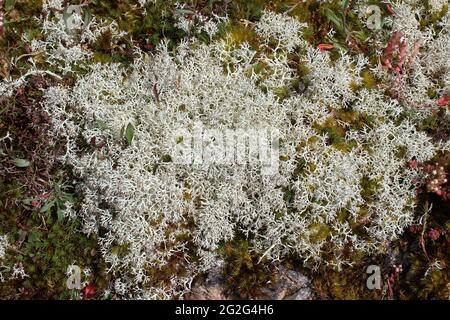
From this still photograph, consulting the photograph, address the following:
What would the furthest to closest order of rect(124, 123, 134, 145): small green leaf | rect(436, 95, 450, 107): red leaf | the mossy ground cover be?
rect(436, 95, 450, 107): red leaf, the mossy ground cover, rect(124, 123, 134, 145): small green leaf

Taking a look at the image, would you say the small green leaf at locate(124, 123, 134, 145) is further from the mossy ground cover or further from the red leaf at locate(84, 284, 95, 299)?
the red leaf at locate(84, 284, 95, 299)

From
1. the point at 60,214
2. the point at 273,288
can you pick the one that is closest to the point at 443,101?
the point at 273,288

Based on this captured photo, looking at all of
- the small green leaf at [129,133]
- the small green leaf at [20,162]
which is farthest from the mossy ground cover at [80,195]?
the small green leaf at [129,133]

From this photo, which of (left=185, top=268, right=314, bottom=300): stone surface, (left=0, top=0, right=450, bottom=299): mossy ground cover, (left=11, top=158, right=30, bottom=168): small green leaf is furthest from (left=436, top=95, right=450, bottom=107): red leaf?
(left=11, top=158, right=30, bottom=168): small green leaf

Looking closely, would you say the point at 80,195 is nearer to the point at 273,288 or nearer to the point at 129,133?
the point at 129,133

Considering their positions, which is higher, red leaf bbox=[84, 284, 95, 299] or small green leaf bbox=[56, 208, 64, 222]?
small green leaf bbox=[56, 208, 64, 222]

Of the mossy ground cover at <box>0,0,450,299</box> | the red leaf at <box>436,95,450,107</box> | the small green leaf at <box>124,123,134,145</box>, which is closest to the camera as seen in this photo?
the small green leaf at <box>124,123,134,145</box>
